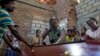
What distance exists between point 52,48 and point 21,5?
6.81 metres

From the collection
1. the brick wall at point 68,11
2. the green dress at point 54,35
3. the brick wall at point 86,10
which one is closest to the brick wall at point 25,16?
the brick wall at point 68,11

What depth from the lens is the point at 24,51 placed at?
3.22 metres

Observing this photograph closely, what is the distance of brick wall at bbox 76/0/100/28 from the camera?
270 inches

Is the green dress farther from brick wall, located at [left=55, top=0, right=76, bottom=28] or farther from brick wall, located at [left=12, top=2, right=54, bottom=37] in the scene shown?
brick wall, located at [left=12, top=2, right=54, bottom=37]

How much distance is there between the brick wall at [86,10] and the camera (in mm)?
6859

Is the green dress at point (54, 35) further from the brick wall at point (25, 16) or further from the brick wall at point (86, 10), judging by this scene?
the brick wall at point (25, 16)

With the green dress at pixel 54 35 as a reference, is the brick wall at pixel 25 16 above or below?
above

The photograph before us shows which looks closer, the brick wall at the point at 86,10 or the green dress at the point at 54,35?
the green dress at the point at 54,35

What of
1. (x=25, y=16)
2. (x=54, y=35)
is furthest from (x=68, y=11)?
(x=54, y=35)

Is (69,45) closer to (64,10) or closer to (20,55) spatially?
(20,55)

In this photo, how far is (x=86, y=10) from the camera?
750 centimetres

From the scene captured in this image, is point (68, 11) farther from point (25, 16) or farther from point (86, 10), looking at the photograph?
point (25, 16)

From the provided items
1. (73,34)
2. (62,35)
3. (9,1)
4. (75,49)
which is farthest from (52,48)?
(73,34)

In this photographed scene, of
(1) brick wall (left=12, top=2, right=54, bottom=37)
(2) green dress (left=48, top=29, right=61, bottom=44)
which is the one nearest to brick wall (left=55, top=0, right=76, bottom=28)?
(1) brick wall (left=12, top=2, right=54, bottom=37)
